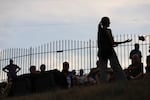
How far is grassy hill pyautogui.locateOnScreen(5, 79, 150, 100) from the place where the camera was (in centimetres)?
1261

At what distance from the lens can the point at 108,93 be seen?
13266 millimetres

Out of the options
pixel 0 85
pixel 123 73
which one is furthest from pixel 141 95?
pixel 0 85

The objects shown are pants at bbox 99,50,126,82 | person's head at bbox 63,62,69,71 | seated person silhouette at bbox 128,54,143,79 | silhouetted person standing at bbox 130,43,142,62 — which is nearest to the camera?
pants at bbox 99,50,126,82

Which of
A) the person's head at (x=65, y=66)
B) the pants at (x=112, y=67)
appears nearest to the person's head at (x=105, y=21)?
the pants at (x=112, y=67)

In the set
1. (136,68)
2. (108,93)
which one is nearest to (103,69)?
(136,68)

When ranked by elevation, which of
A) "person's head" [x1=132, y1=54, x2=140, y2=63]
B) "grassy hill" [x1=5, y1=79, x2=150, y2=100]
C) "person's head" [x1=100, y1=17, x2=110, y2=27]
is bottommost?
"grassy hill" [x1=5, y1=79, x2=150, y2=100]

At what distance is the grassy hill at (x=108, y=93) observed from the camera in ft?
41.4

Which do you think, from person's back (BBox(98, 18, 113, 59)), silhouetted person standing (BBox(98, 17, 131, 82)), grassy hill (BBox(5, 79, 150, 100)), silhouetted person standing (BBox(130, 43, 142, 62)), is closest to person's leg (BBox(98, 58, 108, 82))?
silhouetted person standing (BBox(98, 17, 131, 82))

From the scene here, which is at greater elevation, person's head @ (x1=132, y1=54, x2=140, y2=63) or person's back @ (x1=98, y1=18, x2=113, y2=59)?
person's back @ (x1=98, y1=18, x2=113, y2=59)

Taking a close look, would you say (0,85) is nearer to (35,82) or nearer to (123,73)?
(35,82)

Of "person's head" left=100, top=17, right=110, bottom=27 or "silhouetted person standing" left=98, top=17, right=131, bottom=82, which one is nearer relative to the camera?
"silhouetted person standing" left=98, top=17, right=131, bottom=82

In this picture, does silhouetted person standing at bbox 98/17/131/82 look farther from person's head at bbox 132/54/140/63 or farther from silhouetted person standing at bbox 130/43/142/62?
silhouetted person standing at bbox 130/43/142/62

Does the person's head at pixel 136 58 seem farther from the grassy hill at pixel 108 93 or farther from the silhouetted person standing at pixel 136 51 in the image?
the grassy hill at pixel 108 93

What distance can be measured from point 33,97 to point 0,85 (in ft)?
17.2
